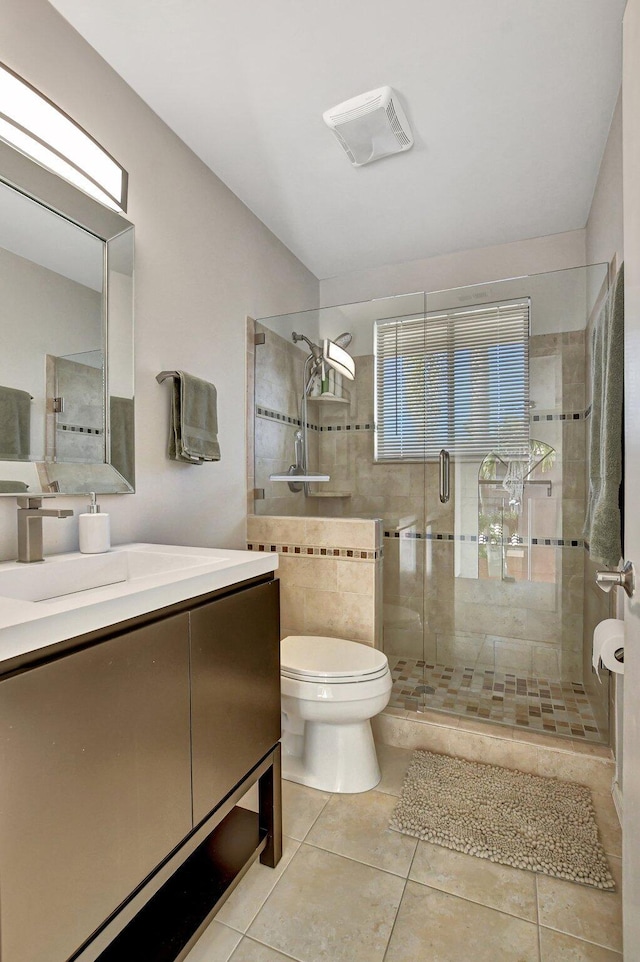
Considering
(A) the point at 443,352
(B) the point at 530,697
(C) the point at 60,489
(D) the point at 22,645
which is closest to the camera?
(D) the point at 22,645

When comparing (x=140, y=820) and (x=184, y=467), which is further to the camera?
(x=184, y=467)

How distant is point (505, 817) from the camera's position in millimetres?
1591

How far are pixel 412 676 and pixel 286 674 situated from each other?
2.48ft

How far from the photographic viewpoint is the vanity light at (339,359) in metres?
2.36

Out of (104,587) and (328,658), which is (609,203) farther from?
(104,587)

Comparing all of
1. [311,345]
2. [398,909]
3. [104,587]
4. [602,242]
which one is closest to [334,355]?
[311,345]

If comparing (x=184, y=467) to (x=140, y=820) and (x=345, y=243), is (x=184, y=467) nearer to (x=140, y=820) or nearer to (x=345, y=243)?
(x=140, y=820)

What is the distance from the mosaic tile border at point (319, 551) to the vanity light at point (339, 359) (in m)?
0.82

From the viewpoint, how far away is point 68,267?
145 cm

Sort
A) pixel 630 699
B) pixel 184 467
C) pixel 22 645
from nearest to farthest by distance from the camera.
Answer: pixel 22 645 → pixel 630 699 → pixel 184 467

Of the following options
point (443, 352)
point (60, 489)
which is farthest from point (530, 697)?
point (60, 489)

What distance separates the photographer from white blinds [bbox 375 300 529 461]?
2258mm

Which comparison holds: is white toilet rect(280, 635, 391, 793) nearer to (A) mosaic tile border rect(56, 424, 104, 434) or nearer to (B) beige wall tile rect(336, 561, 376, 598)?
(B) beige wall tile rect(336, 561, 376, 598)

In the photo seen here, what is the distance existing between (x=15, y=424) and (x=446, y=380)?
1.75 meters
